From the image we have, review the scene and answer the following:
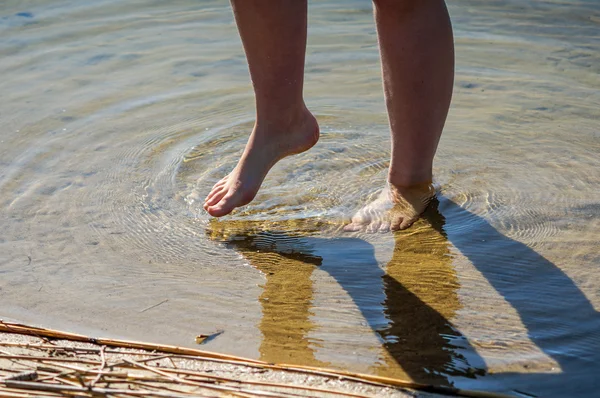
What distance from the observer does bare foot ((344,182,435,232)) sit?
2.16m

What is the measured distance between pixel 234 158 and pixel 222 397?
48.5 inches

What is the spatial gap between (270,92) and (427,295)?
68 cm

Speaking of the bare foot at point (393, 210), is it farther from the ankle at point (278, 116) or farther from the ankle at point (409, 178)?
the ankle at point (278, 116)

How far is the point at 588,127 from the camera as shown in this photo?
2678 millimetres

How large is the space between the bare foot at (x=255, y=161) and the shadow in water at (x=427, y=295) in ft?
0.29

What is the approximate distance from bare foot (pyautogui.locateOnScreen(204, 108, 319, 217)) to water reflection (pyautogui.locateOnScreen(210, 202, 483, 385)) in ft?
0.28

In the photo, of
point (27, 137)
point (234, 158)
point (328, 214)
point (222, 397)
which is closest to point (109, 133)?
point (27, 137)

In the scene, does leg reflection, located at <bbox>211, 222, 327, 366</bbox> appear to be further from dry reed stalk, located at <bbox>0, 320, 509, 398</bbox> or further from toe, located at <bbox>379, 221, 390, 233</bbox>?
toe, located at <bbox>379, 221, 390, 233</bbox>

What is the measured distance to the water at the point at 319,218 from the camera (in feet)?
5.57

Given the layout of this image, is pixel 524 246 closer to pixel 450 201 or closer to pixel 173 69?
pixel 450 201

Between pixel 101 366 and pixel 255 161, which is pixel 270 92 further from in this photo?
pixel 101 366

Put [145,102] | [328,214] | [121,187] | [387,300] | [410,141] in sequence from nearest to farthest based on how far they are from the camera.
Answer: [387,300] < [410,141] < [328,214] < [121,187] < [145,102]

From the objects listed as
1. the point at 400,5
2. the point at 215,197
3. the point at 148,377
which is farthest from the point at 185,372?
the point at 400,5

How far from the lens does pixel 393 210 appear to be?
2.19 m
